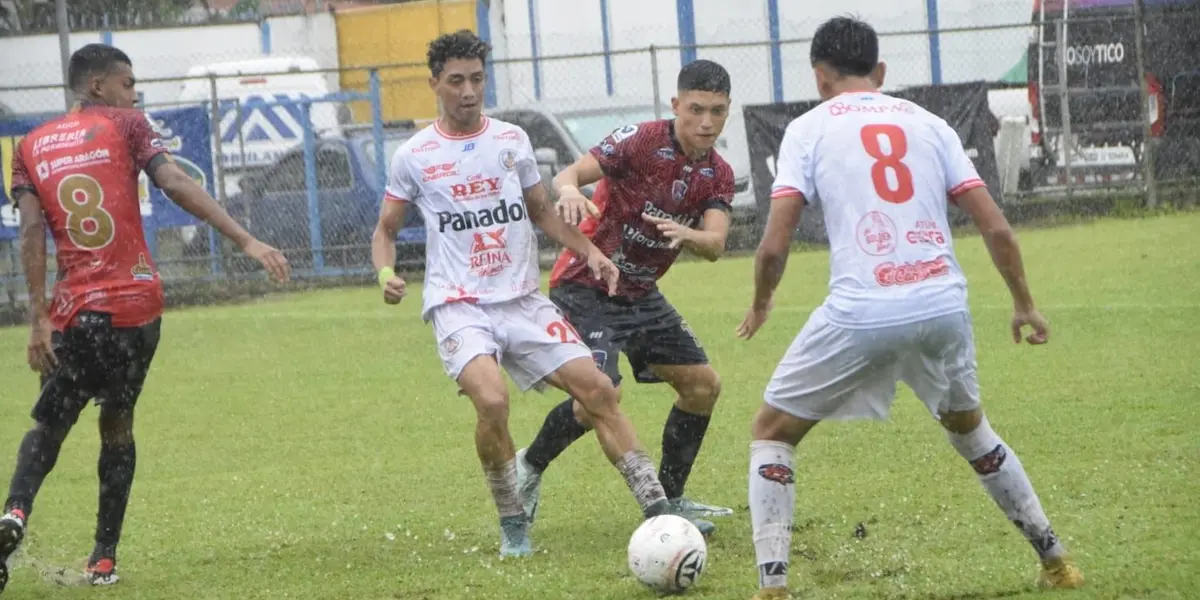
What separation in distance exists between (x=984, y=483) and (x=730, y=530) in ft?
5.86

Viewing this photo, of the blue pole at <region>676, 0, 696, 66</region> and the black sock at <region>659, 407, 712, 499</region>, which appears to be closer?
the black sock at <region>659, 407, 712, 499</region>

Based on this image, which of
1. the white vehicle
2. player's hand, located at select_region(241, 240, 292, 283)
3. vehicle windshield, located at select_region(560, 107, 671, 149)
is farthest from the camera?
vehicle windshield, located at select_region(560, 107, 671, 149)

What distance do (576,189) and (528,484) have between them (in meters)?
1.37

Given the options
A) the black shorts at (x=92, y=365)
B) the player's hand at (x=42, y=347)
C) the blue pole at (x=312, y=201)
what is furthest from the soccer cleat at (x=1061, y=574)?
the blue pole at (x=312, y=201)

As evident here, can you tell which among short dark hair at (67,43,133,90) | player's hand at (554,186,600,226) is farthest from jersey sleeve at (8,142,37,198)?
player's hand at (554,186,600,226)

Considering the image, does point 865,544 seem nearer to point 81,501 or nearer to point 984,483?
point 984,483

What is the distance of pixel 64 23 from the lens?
62.4 ft

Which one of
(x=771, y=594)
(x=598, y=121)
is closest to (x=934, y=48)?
(x=598, y=121)

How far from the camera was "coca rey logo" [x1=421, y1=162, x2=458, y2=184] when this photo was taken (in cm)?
699

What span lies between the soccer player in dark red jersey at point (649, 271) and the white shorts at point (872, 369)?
1.88 m

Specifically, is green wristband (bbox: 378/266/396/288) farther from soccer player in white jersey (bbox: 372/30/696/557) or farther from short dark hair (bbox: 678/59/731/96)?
short dark hair (bbox: 678/59/731/96)

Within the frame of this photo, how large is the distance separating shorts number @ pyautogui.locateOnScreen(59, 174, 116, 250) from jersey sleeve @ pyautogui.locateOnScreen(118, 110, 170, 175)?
0.20m

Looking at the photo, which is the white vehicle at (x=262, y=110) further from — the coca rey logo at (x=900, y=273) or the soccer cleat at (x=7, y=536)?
the coca rey logo at (x=900, y=273)

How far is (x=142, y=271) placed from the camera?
6973 mm
